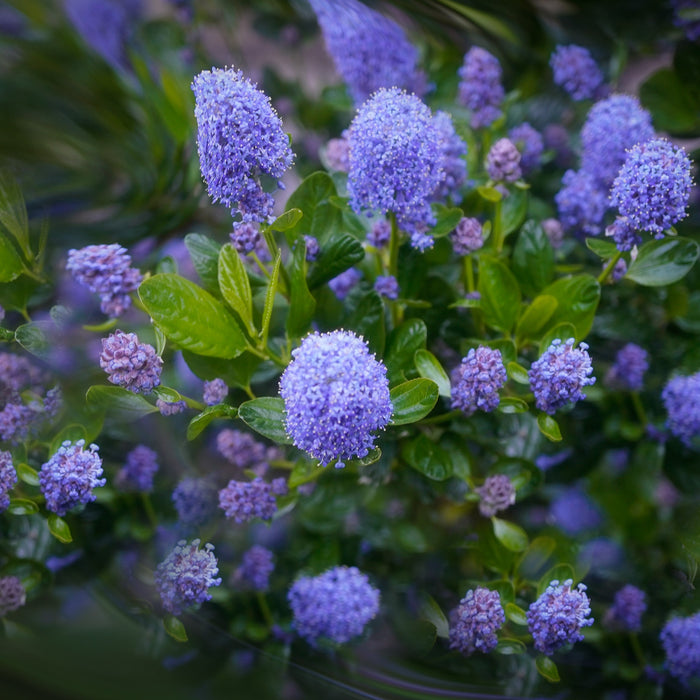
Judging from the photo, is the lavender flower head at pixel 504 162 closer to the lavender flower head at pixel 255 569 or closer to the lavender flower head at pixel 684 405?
the lavender flower head at pixel 684 405

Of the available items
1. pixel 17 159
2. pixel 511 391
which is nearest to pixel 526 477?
pixel 511 391

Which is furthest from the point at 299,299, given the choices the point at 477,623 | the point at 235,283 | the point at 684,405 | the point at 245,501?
the point at 684,405

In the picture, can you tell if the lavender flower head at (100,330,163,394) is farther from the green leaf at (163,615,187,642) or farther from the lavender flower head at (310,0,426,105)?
the lavender flower head at (310,0,426,105)

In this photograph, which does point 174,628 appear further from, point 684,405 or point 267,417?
point 684,405

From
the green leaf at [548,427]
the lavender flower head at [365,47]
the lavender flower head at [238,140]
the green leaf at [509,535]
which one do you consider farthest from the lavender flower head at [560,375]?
the lavender flower head at [365,47]

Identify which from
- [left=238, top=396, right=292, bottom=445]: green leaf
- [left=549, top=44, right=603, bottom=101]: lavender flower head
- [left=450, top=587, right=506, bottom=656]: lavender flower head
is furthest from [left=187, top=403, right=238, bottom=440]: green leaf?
[left=549, top=44, right=603, bottom=101]: lavender flower head

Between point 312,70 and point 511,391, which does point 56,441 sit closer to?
point 511,391
